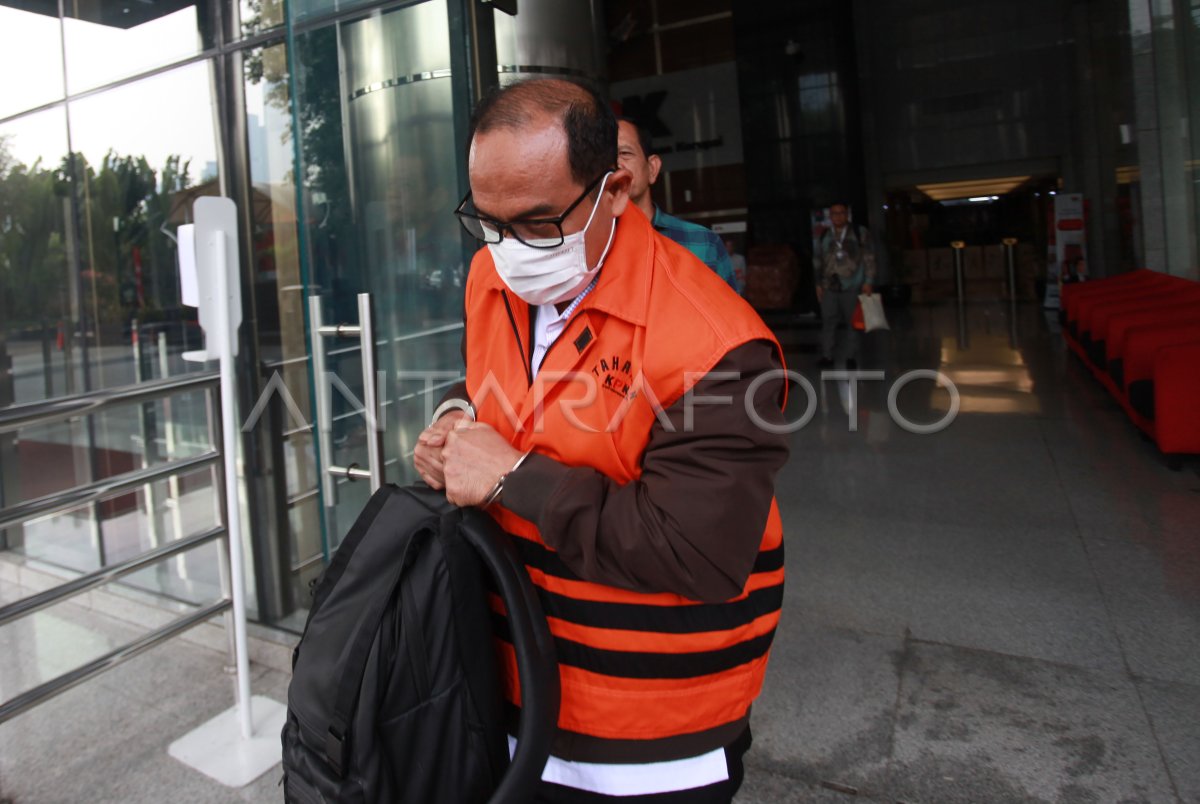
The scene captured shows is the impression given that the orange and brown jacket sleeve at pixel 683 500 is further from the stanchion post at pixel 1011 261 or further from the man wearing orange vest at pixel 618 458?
the stanchion post at pixel 1011 261

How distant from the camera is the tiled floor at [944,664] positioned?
2.05 metres

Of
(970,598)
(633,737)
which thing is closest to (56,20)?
(633,737)

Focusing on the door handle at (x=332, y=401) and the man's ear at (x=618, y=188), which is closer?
the man's ear at (x=618, y=188)

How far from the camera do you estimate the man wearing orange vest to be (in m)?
0.85

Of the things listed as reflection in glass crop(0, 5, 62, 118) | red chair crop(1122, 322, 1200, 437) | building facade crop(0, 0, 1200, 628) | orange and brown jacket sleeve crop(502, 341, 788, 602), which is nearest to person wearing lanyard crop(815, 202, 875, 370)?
red chair crop(1122, 322, 1200, 437)

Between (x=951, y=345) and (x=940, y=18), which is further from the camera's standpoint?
(x=940, y=18)

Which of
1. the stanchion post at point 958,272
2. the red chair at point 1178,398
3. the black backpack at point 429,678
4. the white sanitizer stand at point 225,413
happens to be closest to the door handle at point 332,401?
the white sanitizer stand at point 225,413

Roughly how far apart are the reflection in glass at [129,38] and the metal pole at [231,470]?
1.20 m

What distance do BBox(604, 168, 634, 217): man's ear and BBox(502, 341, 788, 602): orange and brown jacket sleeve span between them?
247 mm

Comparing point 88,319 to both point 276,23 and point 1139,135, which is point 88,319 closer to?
point 276,23

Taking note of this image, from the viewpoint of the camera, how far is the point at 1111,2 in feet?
39.2

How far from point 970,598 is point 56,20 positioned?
171 inches

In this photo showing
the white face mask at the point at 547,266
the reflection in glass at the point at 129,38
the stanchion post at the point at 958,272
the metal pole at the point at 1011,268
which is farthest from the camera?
the stanchion post at the point at 958,272

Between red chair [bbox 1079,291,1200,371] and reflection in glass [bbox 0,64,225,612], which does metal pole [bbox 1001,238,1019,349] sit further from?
reflection in glass [bbox 0,64,225,612]
